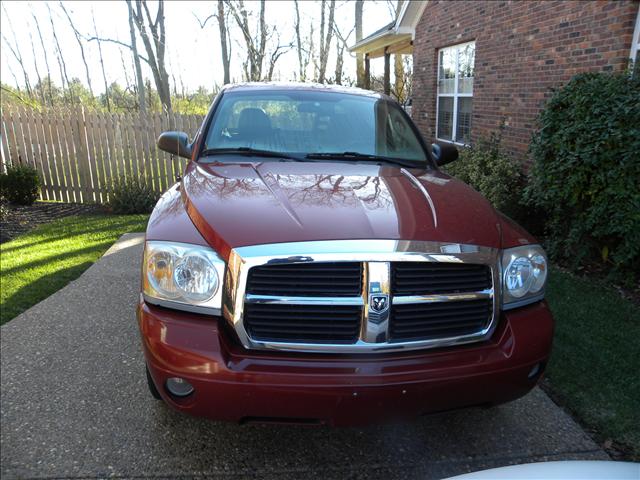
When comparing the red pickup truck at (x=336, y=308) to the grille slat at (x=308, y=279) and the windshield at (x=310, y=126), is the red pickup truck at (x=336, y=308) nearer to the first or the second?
the grille slat at (x=308, y=279)

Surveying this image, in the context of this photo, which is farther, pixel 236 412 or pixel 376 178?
pixel 376 178

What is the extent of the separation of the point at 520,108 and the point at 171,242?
6917mm

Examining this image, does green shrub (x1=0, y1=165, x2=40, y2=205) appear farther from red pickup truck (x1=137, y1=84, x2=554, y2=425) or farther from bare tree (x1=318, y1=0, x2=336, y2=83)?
bare tree (x1=318, y1=0, x2=336, y2=83)

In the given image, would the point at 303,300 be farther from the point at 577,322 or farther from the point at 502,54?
the point at 502,54

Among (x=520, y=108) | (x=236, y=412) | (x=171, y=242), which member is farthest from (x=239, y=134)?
(x=520, y=108)

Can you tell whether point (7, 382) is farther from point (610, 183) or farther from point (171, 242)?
point (610, 183)

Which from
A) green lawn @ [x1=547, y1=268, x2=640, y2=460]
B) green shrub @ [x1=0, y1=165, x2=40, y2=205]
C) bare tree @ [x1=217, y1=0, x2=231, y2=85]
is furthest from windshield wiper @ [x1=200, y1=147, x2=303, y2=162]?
bare tree @ [x1=217, y1=0, x2=231, y2=85]

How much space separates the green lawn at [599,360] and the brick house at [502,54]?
95.1 inches

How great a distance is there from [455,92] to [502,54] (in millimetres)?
2286

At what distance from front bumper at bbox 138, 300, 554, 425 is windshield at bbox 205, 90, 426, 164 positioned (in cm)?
159

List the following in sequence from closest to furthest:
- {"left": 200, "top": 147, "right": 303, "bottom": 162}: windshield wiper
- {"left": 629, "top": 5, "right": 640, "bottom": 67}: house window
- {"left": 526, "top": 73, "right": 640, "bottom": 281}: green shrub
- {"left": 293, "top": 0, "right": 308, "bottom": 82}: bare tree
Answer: {"left": 200, "top": 147, "right": 303, "bottom": 162}: windshield wiper, {"left": 526, "top": 73, "right": 640, "bottom": 281}: green shrub, {"left": 629, "top": 5, "right": 640, "bottom": 67}: house window, {"left": 293, "top": 0, "right": 308, "bottom": 82}: bare tree

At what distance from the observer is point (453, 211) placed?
2.37 m

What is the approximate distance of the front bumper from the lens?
1.91m

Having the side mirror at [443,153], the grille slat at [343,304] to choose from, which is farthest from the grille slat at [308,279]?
the side mirror at [443,153]
